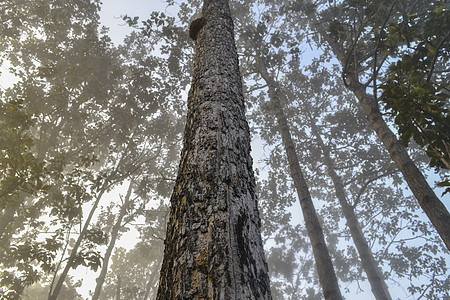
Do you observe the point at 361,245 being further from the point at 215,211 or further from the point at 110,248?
the point at 110,248

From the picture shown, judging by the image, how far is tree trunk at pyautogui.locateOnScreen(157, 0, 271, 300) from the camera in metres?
0.93

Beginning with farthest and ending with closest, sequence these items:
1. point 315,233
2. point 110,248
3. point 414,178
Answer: point 110,248 → point 315,233 → point 414,178

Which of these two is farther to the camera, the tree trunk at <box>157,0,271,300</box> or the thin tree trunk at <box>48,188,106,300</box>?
the thin tree trunk at <box>48,188,106,300</box>

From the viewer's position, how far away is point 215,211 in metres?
1.13

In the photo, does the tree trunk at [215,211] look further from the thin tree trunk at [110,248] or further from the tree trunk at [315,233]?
the thin tree trunk at [110,248]

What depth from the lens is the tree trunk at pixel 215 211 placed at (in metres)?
0.93

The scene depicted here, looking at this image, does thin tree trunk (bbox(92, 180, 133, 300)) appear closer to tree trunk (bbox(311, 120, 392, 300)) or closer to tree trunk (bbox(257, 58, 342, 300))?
tree trunk (bbox(257, 58, 342, 300))

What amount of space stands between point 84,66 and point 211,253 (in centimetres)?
1146

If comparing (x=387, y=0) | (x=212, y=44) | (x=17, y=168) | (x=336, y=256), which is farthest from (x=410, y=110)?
(x=336, y=256)

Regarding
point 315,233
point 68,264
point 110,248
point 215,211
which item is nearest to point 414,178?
point 315,233

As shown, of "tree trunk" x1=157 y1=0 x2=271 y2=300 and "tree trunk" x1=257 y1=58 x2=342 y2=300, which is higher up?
"tree trunk" x1=257 y1=58 x2=342 y2=300

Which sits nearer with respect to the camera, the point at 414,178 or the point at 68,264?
the point at 414,178

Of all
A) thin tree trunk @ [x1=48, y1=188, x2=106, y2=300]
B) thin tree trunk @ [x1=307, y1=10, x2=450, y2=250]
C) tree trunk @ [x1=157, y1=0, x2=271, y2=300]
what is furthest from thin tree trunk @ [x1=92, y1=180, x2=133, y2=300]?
tree trunk @ [x1=157, y1=0, x2=271, y2=300]

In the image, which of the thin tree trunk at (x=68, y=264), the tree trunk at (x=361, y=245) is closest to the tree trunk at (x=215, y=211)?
the thin tree trunk at (x=68, y=264)
